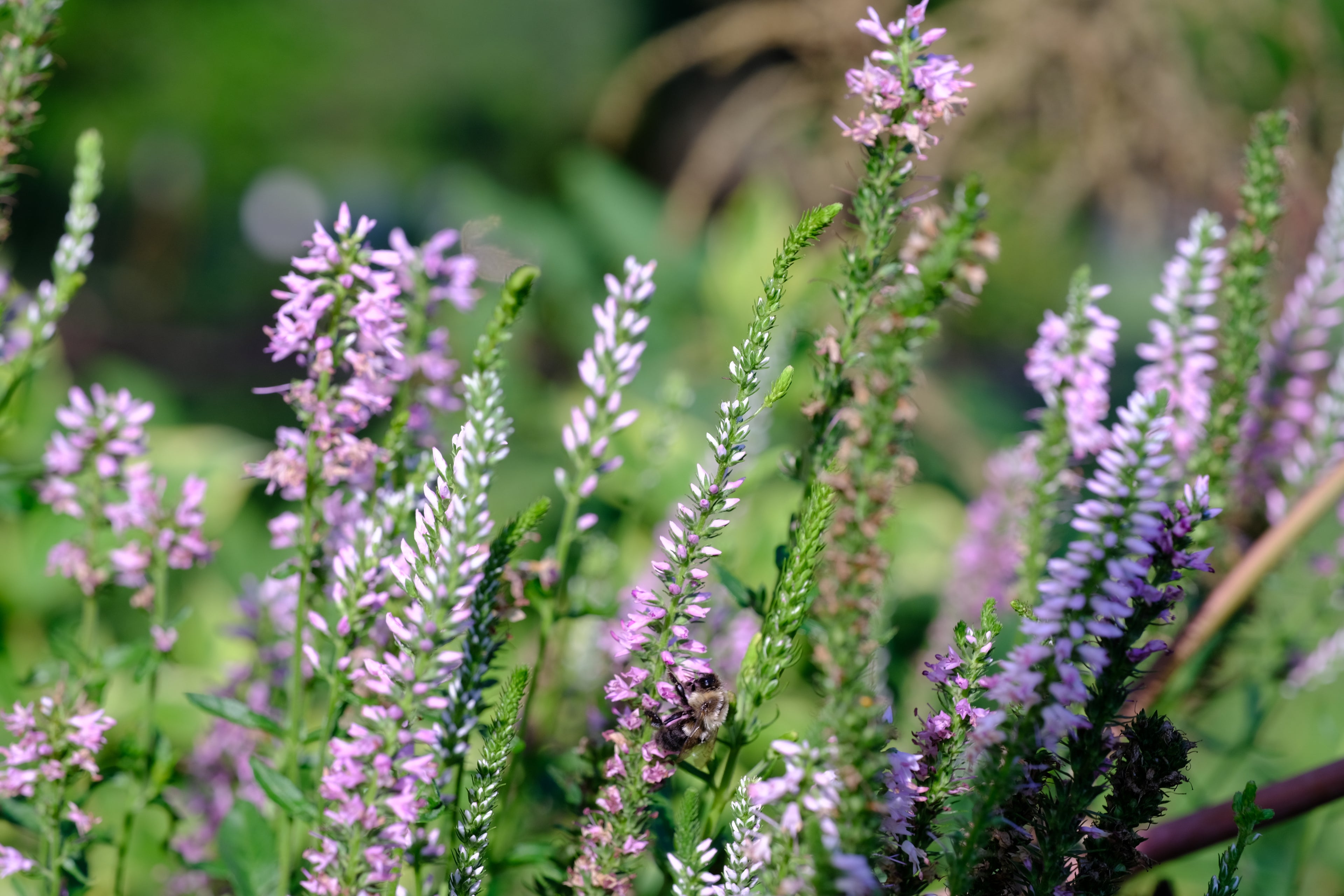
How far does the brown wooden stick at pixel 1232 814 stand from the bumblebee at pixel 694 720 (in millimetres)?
352

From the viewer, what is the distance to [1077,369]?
0.95 m

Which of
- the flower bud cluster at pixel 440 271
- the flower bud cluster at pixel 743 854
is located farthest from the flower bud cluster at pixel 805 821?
the flower bud cluster at pixel 440 271

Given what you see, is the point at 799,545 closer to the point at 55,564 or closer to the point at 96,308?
the point at 55,564

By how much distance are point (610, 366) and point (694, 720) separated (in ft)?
0.83

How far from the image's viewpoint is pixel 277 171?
15.9 metres

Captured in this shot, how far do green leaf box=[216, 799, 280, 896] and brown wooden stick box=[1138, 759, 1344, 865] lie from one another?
72 cm

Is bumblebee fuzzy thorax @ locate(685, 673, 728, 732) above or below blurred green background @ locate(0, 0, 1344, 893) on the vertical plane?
below

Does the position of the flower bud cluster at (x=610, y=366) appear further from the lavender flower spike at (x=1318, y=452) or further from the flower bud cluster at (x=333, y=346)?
the lavender flower spike at (x=1318, y=452)

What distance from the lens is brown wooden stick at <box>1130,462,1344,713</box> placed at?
105 cm

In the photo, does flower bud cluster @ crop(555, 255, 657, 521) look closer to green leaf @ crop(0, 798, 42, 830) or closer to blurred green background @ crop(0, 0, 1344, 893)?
blurred green background @ crop(0, 0, 1344, 893)

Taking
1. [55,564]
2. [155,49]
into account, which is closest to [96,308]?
[155,49]

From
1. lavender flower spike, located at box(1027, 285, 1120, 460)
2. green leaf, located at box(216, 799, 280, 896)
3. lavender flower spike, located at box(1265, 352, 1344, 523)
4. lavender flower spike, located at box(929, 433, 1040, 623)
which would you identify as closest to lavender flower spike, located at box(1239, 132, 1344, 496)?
lavender flower spike, located at box(1265, 352, 1344, 523)

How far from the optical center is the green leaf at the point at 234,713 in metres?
0.79

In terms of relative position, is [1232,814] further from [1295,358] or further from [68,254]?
[68,254]
